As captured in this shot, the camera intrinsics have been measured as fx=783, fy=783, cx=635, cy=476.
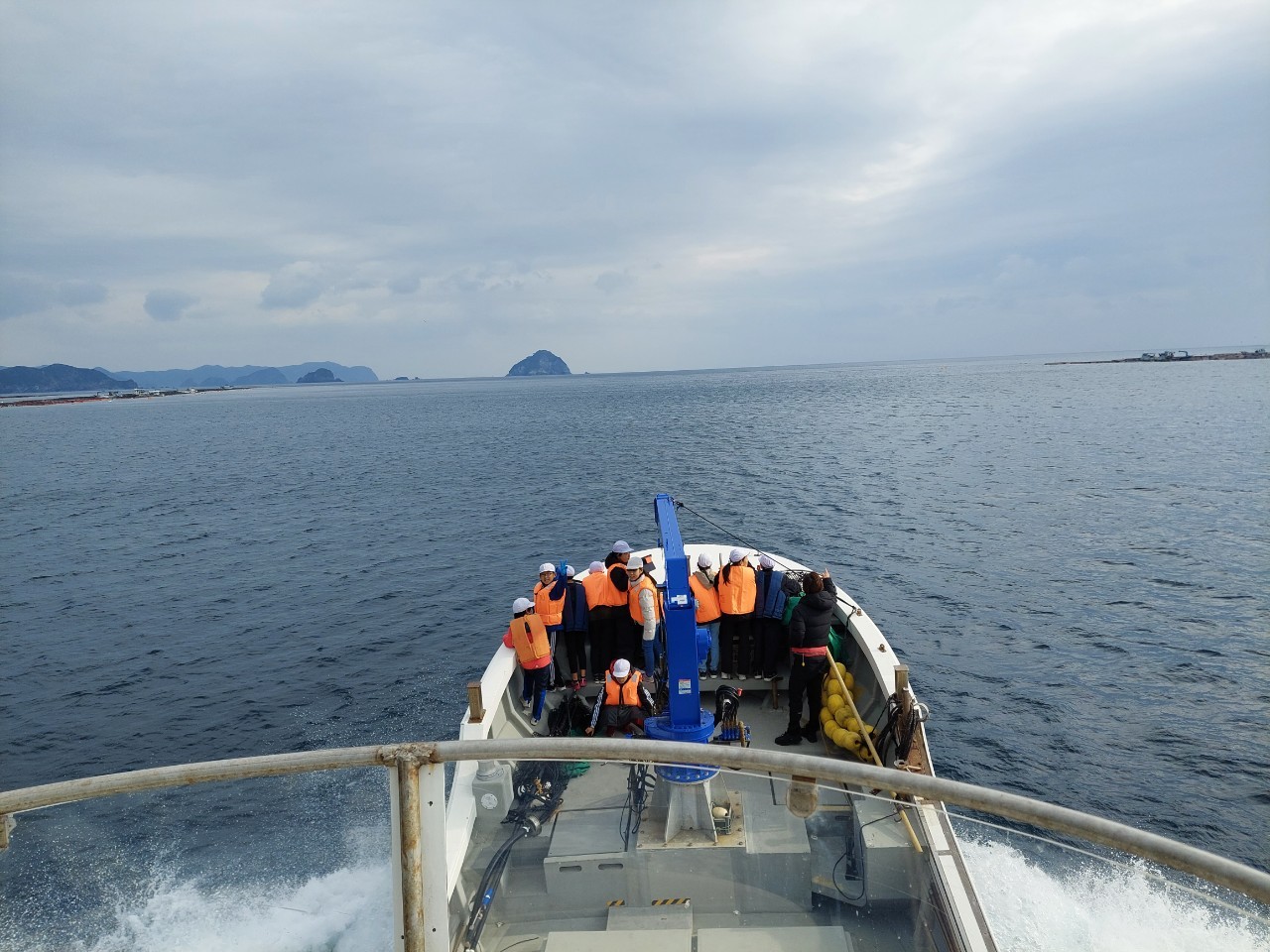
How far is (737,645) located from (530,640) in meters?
2.82

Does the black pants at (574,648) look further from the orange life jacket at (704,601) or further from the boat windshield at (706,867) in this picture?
the boat windshield at (706,867)

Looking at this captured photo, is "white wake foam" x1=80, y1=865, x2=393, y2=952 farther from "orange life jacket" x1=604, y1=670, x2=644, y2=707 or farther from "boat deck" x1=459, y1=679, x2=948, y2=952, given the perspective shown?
"orange life jacket" x1=604, y1=670, x2=644, y2=707

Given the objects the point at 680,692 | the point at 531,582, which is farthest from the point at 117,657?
the point at 680,692

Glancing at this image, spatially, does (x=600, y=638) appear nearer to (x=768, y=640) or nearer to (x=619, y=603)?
(x=619, y=603)

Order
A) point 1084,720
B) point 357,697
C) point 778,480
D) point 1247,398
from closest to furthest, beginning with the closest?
point 1084,720, point 357,697, point 778,480, point 1247,398

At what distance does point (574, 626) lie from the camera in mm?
10695

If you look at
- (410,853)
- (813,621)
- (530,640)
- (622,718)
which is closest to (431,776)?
(410,853)

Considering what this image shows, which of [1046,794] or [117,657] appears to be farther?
[117,657]

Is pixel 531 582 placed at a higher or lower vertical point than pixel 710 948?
lower

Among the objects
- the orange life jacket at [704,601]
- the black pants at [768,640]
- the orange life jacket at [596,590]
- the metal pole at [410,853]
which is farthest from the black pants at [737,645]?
the metal pole at [410,853]

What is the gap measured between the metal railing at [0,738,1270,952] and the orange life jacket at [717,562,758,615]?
7.68 m

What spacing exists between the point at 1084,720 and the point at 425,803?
1662 centimetres

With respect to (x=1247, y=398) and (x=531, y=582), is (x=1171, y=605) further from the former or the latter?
(x=1247, y=398)

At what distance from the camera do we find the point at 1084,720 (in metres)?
15.5
